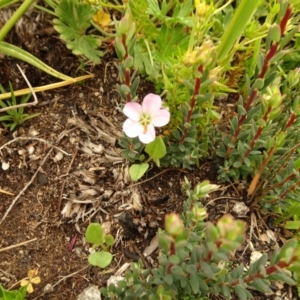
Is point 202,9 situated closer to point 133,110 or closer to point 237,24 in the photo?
point 237,24

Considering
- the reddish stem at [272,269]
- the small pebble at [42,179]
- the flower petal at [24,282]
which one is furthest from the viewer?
the small pebble at [42,179]

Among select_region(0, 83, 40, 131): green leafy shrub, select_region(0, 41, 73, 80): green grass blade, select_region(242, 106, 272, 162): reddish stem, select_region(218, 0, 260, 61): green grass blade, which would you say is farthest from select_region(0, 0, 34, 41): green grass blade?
select_region(242, 106, 272, 162): reddish stem

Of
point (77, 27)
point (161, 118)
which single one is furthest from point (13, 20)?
point (161, 118)

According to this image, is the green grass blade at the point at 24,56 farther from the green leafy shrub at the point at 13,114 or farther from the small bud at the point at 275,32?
the small bud at the point at 275,32

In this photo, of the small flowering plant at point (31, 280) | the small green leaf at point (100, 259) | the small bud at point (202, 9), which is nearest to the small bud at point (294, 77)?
the small bud at point (202, 9)

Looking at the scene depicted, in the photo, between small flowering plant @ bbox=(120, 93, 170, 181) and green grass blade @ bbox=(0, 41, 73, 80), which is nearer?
small flowering plant @ bbox=(120, 93, 170, 181)

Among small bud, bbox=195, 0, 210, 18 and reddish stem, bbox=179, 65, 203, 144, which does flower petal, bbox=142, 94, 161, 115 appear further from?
small bud, bbox=195, 0, 210, 18

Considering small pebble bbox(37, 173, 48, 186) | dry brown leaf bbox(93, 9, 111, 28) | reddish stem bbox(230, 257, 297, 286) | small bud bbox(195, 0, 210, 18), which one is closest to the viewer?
reddish stem bbox(230, 257, 297, 286)
